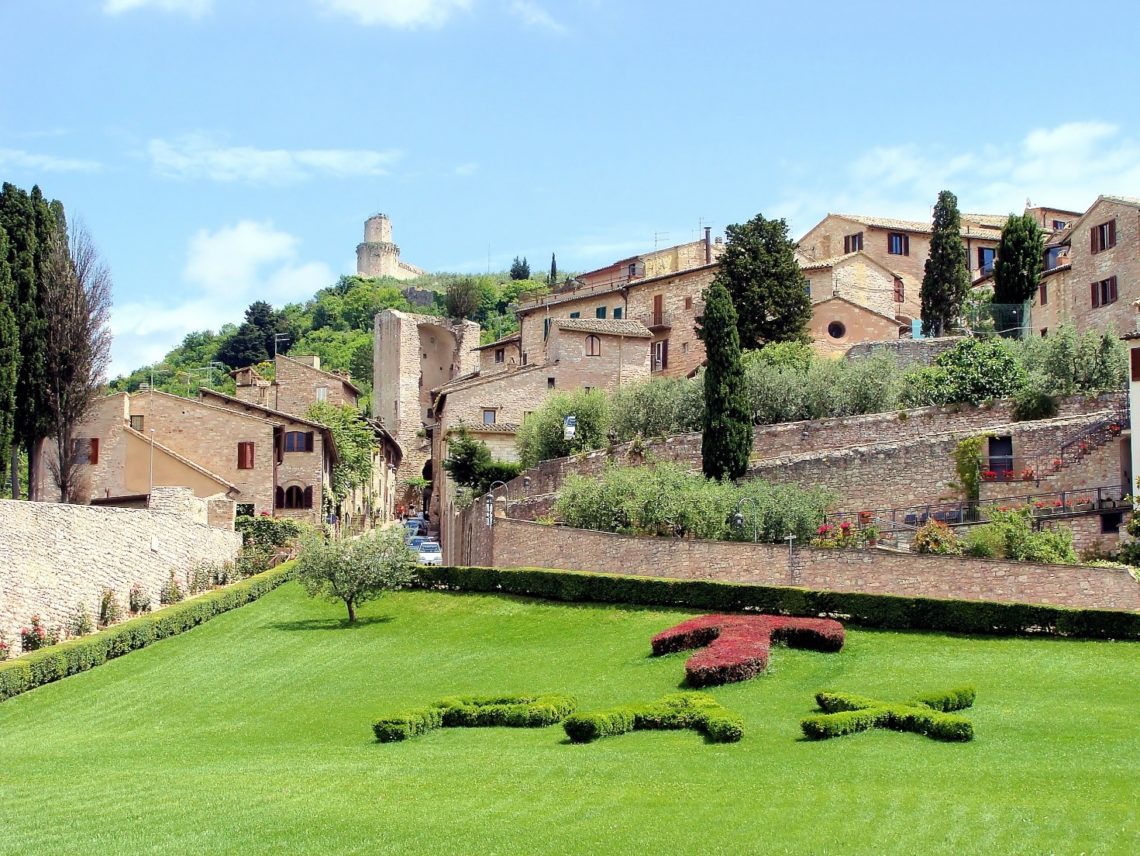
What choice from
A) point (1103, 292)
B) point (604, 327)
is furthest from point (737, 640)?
point (604, 327)

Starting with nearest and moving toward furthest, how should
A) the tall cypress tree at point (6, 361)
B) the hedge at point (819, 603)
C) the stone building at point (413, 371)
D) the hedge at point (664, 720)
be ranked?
the hedge at point (664, 720)
the hedge at point (819, 603)
the tall cypress tree at point (6, 361)
the stone building at point (413, 371)

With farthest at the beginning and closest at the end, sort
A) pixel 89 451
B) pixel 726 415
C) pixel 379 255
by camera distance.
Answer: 1. pixel 379 255
2. pixel 89 451
3. pixel 726 415

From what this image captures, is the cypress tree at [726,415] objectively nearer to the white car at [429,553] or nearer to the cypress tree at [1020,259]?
the white car at [429,553]

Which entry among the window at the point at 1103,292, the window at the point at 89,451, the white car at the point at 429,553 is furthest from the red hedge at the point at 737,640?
the window at the point at 89,451

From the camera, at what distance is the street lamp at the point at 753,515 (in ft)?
130

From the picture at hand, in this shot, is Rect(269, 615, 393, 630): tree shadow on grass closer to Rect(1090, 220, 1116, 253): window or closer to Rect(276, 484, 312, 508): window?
Rect(276, 484, 312, 508): window

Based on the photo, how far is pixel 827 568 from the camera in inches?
1403

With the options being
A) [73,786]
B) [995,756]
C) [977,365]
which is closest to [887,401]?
[977,365]

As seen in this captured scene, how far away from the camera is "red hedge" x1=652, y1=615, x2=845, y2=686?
27.2 metres

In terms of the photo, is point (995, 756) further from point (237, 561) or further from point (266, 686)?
point (237, 561)

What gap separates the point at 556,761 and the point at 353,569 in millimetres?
19482

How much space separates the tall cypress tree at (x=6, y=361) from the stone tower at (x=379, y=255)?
147 meters

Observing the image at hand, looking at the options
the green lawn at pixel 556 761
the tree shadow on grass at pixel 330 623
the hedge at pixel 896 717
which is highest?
the tree shadow on grass at pixel 330 623

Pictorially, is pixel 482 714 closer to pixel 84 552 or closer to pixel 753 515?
pixel 84 552
